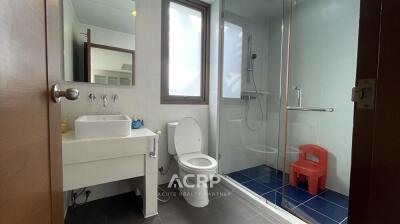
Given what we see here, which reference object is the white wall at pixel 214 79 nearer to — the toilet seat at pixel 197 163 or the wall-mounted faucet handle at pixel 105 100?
the toilet seat at pixel 197 163

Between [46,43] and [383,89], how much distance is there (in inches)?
34.0

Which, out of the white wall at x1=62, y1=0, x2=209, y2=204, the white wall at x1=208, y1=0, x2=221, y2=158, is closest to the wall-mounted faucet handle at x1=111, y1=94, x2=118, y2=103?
the white wall at x1=62, y1=0, x2=209, y2=204

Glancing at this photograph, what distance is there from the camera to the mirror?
1.61 metres

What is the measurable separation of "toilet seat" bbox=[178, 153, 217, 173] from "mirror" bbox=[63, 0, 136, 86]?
970 millimetres

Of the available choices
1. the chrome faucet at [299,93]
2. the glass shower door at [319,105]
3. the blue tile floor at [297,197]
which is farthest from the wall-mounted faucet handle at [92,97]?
the chrome faucet at [299,93]

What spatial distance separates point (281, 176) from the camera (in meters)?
2.21


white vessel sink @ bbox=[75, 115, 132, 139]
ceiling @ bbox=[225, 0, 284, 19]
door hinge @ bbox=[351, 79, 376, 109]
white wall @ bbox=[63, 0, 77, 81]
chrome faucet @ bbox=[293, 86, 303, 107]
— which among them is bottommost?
white vessel sink @ bbox=[75, 115, 132, 139]

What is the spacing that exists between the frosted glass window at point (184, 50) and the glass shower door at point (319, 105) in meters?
1.11

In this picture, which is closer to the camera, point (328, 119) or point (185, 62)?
point (328, 119)

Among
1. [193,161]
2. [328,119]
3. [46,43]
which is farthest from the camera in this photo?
[328,119]

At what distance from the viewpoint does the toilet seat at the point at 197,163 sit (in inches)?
65.9

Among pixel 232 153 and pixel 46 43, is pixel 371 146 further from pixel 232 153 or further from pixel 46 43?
pixel 232 153

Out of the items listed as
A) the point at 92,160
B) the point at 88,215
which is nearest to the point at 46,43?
the point at 92,160

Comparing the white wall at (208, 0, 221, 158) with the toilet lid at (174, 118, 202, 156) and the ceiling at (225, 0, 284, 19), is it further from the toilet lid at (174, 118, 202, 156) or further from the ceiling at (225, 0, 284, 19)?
the toilet lid at (174, 118, 202, 156)
